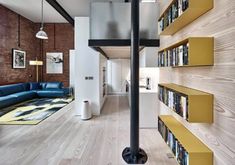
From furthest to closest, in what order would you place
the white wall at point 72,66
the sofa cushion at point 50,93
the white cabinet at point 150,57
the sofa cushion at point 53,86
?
the white wall at point 72,66
the sofa cushion at point 53,86
the sofa cushion at point 50,93
the white cabinet at point 150,57

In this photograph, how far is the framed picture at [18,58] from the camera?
749cm

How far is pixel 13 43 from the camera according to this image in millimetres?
7461

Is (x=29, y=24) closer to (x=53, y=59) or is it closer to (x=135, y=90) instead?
(x=53, y=59)

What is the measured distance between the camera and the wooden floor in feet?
8.73

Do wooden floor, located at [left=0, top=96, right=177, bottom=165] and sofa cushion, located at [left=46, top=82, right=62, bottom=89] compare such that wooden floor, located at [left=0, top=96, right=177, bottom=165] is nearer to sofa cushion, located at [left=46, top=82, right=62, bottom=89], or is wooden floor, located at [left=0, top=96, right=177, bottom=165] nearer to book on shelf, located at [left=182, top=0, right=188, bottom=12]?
book on shelf, located at [left=182, top=0, right=188, bottom=12]

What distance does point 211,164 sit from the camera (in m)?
1.59

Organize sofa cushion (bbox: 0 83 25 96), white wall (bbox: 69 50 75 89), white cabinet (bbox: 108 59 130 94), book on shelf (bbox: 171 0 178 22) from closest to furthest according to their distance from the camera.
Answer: book on shelf (bbox: 171 0 178 22) < sofa cushion (bbox: 0 83 25 96) < white wall (bbox: 69 50 75 89) < white cabinet (bbox: 108 59 130 94)

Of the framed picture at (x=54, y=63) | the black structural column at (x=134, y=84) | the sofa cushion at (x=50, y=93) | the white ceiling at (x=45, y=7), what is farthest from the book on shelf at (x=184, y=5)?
the framed picture at (x=54, y=63)

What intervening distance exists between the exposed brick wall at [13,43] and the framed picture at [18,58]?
0.17 meters

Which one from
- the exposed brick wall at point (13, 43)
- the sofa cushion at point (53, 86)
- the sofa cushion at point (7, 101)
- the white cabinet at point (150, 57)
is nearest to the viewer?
the white cabinet at point (150, 57)

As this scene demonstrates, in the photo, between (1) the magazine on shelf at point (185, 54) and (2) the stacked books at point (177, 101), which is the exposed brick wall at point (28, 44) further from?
(1) the magazine on shelf at point (185, 54)

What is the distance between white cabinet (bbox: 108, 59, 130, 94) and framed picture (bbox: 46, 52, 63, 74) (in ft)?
8.64

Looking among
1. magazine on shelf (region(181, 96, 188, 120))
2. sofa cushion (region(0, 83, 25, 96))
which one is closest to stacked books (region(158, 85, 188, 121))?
magazine on shelf (region(181, 96, 188, 120))

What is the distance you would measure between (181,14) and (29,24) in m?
8.82
